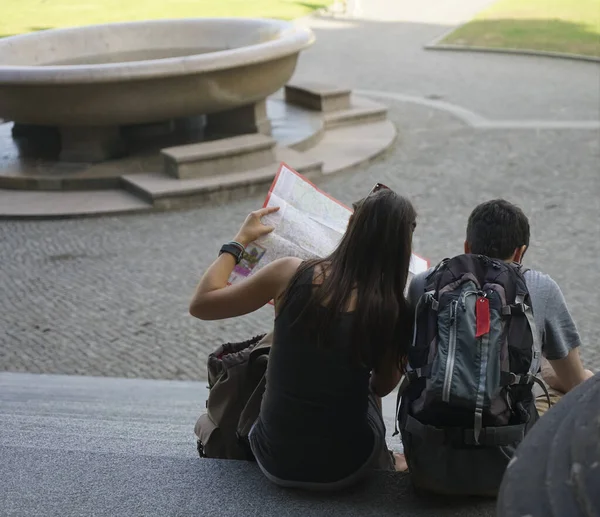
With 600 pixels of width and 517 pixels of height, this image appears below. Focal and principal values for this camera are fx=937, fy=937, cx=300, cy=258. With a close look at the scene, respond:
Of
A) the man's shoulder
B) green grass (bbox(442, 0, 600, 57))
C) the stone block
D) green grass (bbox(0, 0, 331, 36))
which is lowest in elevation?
green grass (bbox(0, 0, 331, 36))

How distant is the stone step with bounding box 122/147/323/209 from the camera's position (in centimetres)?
950

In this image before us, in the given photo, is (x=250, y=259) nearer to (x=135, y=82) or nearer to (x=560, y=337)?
(x=560, y=337)

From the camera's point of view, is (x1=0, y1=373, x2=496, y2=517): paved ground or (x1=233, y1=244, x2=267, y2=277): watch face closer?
(x1=0, y1=373, x2=496, y2=517): paved ground

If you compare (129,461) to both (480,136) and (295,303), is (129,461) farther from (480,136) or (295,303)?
(480,136)

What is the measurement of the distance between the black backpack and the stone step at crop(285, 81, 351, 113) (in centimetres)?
971

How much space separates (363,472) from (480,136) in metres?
9.40

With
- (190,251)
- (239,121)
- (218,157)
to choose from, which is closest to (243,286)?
(190,251)

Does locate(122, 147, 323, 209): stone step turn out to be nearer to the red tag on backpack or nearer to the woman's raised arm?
the woman's raised arm

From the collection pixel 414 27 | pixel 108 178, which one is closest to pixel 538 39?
pixel 414 27

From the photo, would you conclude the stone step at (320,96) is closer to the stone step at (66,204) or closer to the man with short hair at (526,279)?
the stone step at (66,204)

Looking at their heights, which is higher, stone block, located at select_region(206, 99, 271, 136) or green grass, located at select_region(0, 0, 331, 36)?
stone block, located at select_region(206, 99, 271, 136)

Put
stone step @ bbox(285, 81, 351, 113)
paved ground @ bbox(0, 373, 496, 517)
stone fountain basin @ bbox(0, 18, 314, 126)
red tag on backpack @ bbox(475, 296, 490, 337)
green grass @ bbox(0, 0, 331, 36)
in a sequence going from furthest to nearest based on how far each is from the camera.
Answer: green grass @ bbox(0, 0, 331, 36) → stone step @ bbox(285, 81, 351, 113) → stone fountain basin @ bbox(0, 18, 314, 126) → paved ground @ bbox(0, 373, 496, 517) → red tag on backpack @ bbox(475, 296, 490, 337)

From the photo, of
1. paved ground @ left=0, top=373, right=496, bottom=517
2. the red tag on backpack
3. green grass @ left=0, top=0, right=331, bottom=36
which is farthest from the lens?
green grass @ left=0, top=0, right=331, bottom=36

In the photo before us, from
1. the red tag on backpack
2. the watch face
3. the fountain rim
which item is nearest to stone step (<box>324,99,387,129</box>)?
the fountain rim
